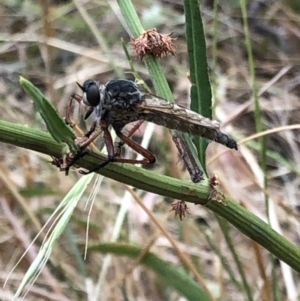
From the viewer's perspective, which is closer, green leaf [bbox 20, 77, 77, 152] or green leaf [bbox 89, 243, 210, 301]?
green leaf [bbox 20, 77, 77, 152]

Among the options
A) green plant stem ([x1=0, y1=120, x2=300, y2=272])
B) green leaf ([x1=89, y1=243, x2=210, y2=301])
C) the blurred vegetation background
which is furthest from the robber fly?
the blurred vegetation background

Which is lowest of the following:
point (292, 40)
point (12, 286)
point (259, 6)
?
point (12, 286)

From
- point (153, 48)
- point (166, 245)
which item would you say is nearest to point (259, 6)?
point (166, 245)

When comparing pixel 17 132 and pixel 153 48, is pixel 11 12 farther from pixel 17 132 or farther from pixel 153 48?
pixel 17 132

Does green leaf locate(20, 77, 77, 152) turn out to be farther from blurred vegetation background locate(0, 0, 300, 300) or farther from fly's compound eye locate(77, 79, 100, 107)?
blurred vegetation background locate(0, 0, 300, 300)

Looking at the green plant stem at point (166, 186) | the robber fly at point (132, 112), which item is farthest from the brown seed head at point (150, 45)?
the green plant stem at point (166, 186)

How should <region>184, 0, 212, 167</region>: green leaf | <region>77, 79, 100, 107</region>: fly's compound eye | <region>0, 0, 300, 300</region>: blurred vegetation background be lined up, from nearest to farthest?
<region>184, 0, 212, 167</region>: green leaf < <region>77, 79, 100, 107</region>: fly's compound eye < <region>0, 0, 300, 300</region>: blurred vegetation background

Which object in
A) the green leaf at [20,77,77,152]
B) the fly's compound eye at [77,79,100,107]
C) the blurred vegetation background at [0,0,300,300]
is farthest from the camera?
the blurred vegetation background at [0,0,300,300]
